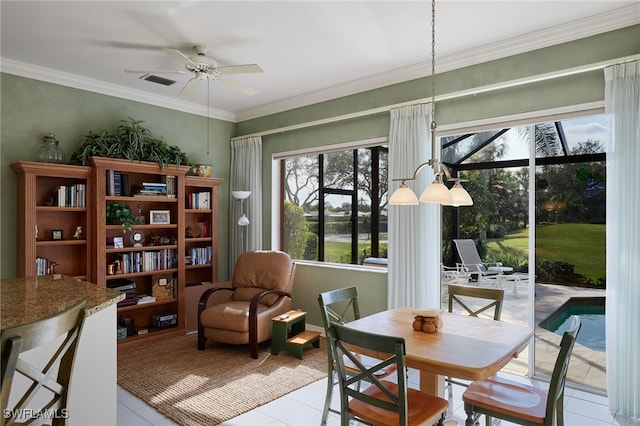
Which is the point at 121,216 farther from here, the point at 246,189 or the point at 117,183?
the point at 246,189

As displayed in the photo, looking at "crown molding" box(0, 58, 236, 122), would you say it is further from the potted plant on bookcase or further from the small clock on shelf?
the small clock on shelf

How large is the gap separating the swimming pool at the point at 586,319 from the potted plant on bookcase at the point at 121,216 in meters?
4.34

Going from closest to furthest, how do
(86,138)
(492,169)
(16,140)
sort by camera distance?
(492,169) < (16,140) < (86,138)

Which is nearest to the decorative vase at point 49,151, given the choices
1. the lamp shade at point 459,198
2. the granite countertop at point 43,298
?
the granite countertop at point 43,298

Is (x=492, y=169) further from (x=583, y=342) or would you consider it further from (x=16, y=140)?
(x=16, y=140)

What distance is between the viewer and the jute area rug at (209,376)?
9.86 feet

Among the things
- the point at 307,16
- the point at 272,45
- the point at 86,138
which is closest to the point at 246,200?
the point at 86,138

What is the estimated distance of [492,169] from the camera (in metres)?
3.78

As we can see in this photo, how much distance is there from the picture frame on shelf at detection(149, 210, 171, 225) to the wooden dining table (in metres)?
3.18

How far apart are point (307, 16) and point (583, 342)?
3.55 meters

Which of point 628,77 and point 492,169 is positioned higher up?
point 628,77

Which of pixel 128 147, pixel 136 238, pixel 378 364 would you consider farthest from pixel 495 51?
pixel 136 238

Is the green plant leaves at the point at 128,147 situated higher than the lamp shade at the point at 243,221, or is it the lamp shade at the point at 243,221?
the green plant leaves at the point at 128,147

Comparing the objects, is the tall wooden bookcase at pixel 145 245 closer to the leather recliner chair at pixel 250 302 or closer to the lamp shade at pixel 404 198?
the leather recliner chair at pixel 250 302
